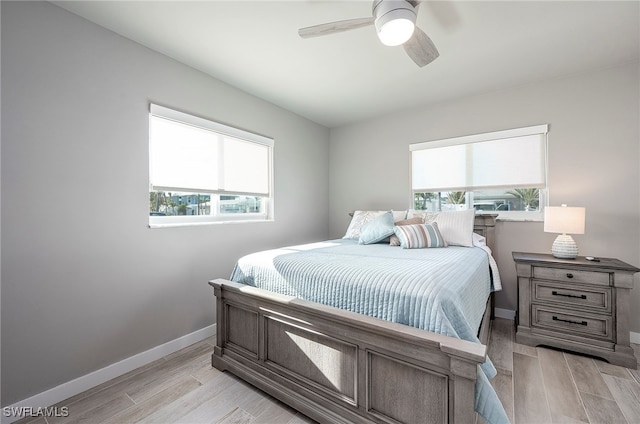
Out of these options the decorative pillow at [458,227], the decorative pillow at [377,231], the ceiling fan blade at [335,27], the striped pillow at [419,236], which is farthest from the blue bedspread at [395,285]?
the ceiling fan blade at [335,27]

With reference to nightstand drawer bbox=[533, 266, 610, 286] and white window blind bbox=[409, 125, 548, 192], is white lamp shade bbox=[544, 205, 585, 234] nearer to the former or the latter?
nightstand drawer bbox=[533, 266, 610, 286]

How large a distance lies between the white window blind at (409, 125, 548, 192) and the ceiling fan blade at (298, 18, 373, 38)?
2.13 meters

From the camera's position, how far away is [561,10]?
1.80 meters

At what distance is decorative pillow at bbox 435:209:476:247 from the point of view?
2.68 meters

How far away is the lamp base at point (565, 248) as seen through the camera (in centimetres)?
240

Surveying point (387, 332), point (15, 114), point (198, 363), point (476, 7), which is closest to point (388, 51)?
point (476, 7)

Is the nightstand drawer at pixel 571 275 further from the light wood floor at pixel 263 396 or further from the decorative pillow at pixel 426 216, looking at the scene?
the decorative pillow at pixel 426 216

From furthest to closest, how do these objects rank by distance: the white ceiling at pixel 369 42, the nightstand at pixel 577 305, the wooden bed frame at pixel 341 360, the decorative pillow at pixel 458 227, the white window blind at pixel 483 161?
the white window blind at pixel 483 161 < the decorative pillow at pixel 458 227 < the nightstand at pixel 577 305 < the white ceiling at pixel 369 42 < the wooden bed frame at pixel 341 360

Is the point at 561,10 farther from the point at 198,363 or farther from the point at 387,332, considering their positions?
the point at 198,363

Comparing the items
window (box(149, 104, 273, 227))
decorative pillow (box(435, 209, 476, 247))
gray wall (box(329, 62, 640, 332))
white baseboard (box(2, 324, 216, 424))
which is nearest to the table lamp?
gray wall (box(329, 62, 640, 332))

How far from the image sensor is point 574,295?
88.5 inches

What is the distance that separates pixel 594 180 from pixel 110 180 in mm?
4059

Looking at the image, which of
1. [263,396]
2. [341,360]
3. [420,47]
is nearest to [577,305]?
[341,360]

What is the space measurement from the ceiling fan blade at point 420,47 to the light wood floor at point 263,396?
2193 millimetres
